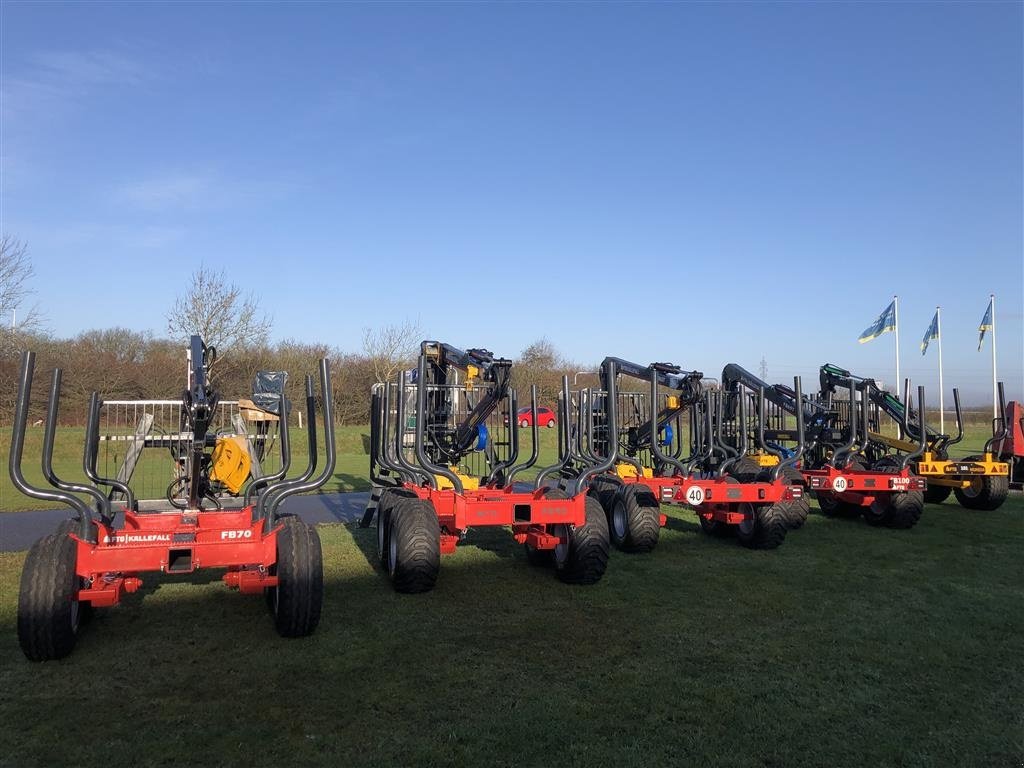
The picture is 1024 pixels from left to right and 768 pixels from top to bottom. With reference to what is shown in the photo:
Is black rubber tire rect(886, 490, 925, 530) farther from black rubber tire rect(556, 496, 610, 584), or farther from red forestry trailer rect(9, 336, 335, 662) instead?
red forestry trailer rect(9, 336, 335, 662)

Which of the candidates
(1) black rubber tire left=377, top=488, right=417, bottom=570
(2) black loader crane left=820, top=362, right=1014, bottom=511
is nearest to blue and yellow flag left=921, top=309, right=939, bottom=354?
(2) black loader crane left=820, top=362, right=1014, bottom=511

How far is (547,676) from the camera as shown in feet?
16.8

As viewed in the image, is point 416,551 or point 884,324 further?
point 884,324

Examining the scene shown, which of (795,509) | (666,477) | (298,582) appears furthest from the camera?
(795,509)

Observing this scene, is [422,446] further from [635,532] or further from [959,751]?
[959,751]

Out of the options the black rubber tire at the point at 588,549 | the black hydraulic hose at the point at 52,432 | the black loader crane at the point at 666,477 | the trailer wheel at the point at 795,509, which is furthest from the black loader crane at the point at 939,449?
the black hydraulic hose at the point at 52,432

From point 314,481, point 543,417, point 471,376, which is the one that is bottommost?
point 314,481

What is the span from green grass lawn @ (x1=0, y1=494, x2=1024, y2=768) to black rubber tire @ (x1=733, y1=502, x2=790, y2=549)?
3.92 ft

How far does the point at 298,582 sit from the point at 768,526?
20.0 feet

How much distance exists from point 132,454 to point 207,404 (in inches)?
98.3

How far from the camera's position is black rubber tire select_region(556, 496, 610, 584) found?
7.47 metres

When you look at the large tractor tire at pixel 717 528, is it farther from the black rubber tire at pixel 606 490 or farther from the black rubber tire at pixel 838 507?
the black rubber tire at pixel 838 507

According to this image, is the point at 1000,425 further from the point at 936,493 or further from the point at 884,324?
the point at 884,324

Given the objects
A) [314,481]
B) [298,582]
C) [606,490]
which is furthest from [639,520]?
[298,582]
